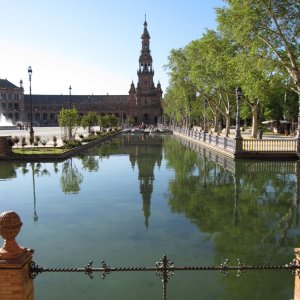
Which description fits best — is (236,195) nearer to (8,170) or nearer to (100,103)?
(8,170)

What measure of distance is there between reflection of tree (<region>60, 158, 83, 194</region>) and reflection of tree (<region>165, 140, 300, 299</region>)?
4525mm

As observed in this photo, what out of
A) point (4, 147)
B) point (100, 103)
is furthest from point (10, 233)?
point (100, 103)

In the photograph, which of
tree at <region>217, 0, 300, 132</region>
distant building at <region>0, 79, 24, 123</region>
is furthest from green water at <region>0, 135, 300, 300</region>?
distant building at <region>0, 79, 24, 123</region>

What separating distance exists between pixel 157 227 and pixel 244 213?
10.6 ft

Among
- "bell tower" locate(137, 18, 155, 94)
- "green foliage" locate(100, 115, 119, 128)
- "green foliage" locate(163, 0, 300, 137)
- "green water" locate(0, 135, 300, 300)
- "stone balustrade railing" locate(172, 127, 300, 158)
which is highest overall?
"bell tower" locate(137, 18, 155, 94)

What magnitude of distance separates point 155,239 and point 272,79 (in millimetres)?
24618

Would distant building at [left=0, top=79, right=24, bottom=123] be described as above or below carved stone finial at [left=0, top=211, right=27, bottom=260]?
above

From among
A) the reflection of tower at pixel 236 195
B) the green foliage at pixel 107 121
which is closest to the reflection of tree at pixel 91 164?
the reflection of tower at pixel 236 195

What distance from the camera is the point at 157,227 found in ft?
36.6

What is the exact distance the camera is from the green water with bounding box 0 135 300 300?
24.4ft

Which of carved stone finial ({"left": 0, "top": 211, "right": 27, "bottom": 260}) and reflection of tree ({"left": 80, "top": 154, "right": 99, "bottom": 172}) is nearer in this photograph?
carved stone finial ({"left": 0, "top": 211, "right": 27, "bottom": 260})

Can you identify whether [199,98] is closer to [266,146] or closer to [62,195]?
[266,146]

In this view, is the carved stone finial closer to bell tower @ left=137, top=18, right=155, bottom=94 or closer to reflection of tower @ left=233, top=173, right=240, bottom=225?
reflection of tower @ left=233, top=173, right=240, bottom=225

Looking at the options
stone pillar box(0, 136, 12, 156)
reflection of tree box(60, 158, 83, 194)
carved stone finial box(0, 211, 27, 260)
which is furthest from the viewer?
stone pillar box(0, 136, 12, 156)
